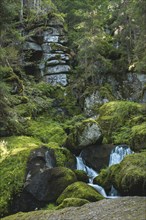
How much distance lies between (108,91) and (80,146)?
347 inches

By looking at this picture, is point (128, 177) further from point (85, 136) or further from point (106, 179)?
point (85, 136)

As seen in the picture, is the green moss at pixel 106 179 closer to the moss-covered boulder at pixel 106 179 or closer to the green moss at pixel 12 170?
the moss-covered boulder at pixel 106 179

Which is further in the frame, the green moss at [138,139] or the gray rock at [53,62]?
the gray rock at [53,62]

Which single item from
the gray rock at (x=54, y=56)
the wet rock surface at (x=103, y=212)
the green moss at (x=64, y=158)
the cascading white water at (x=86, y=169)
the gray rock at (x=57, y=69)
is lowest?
the cascading white water at (x=86, y=169)

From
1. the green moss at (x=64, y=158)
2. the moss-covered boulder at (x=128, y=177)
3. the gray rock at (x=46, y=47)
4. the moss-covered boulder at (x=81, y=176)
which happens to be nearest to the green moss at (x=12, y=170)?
the green moss at (x=64, y=158)

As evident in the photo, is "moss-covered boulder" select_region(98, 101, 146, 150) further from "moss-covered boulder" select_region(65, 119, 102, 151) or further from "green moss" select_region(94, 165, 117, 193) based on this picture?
"green moss" select_region(94, 165, 117, 193)

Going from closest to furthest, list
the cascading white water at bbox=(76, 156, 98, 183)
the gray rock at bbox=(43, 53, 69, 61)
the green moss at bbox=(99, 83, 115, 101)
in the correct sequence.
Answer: the cascading white water at bbox=(76, 156, 98, 183), the green moss at bbox=(99, 83, 115, 101), the gray rock at bbox=(43, 53, 69, 61)

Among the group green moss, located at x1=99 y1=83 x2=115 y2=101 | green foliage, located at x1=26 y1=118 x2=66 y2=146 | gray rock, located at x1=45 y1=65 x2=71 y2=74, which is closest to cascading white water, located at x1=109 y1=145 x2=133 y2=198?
green foliage, located at x1=26 y1=118 x2=66 y2=146

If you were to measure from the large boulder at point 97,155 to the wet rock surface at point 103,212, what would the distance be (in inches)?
199

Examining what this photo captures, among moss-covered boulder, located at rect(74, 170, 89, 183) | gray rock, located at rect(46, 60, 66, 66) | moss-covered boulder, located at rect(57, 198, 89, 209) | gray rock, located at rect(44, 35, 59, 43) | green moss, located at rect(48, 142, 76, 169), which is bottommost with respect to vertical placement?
moss-covered boulder, located at rect(74, 170, 89, 183)

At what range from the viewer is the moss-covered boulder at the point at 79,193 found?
966 cm

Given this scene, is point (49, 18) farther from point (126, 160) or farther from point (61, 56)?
point (126, 160)

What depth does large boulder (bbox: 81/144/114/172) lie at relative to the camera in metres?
13.8

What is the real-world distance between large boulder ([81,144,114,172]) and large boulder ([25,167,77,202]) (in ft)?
9.52
